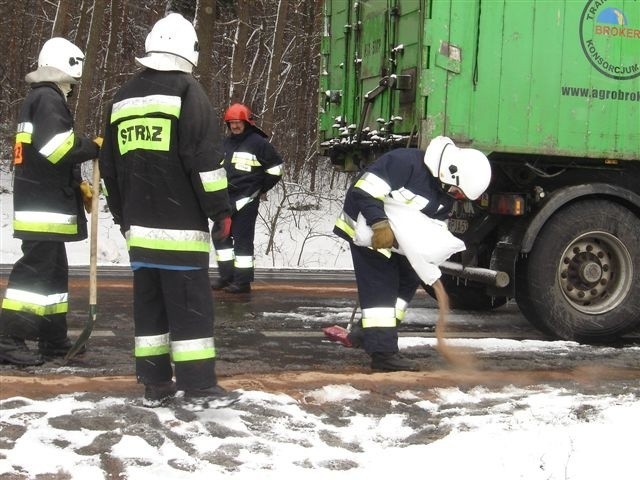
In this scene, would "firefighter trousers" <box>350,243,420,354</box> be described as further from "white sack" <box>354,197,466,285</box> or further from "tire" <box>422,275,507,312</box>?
"tire" <box>422,275,507,312</box>

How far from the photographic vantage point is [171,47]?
4.30 m

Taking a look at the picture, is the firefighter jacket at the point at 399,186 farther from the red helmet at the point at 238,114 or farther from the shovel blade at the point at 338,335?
the red helmet at the point at 238,114

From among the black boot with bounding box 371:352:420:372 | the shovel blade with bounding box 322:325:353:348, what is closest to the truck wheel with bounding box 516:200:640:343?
the shovel blade with bounding box 322:325:353:348

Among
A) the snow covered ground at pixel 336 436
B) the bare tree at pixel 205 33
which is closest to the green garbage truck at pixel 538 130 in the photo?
the snow covered ground at pixel 336 436

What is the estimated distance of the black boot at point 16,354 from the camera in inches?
207

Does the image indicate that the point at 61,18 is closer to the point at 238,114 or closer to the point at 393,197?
the point at 238,114

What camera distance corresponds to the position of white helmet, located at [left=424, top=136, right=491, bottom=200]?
17.6ft

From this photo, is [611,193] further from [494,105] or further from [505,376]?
[505,376]

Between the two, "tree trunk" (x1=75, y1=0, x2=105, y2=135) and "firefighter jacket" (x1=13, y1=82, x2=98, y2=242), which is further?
"tree trunk" (x1=75, y1=0, x2=105, y2=135)

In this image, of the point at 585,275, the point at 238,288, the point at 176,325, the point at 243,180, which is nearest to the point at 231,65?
the point at 243,180

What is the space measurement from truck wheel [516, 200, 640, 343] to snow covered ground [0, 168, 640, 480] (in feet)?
5.45

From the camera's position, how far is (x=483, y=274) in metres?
6.77

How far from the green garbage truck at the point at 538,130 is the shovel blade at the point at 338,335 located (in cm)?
116

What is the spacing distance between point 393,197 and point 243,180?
142 inches
